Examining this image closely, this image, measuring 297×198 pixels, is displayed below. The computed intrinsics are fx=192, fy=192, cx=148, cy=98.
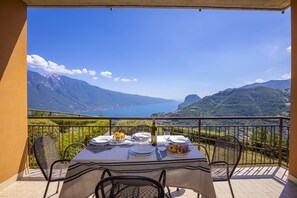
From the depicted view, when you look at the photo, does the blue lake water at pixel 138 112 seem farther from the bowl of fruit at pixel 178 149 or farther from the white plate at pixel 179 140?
the bowl of fruit at pixel 178 149

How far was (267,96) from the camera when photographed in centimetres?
775

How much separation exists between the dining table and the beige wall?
69.8 inches

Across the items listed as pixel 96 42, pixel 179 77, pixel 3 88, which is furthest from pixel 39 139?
pixel 179 77

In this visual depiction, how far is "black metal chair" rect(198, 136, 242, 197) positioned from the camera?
2235 millimetres

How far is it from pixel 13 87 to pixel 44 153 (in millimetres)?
1455

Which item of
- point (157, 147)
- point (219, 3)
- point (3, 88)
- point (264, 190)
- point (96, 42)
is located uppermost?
point (96, 42)

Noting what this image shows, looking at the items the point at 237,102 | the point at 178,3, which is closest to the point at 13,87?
the point at 178,3

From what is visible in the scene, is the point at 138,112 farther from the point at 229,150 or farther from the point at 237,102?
the point at 229,150

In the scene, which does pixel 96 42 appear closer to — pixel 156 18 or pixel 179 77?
pixel 179 77

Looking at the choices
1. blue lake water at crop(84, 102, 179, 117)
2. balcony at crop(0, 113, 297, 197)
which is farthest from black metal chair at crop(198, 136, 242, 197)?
blue lake water at crop(84, 102, 179, 117)

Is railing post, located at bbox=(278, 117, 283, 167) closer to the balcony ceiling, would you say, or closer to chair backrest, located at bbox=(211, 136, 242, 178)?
chair backrest, located at bbox=(211, 136, 242, 178)

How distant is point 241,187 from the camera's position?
300 centimetres

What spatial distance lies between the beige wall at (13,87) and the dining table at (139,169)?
177cm

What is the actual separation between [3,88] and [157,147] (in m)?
2.47
